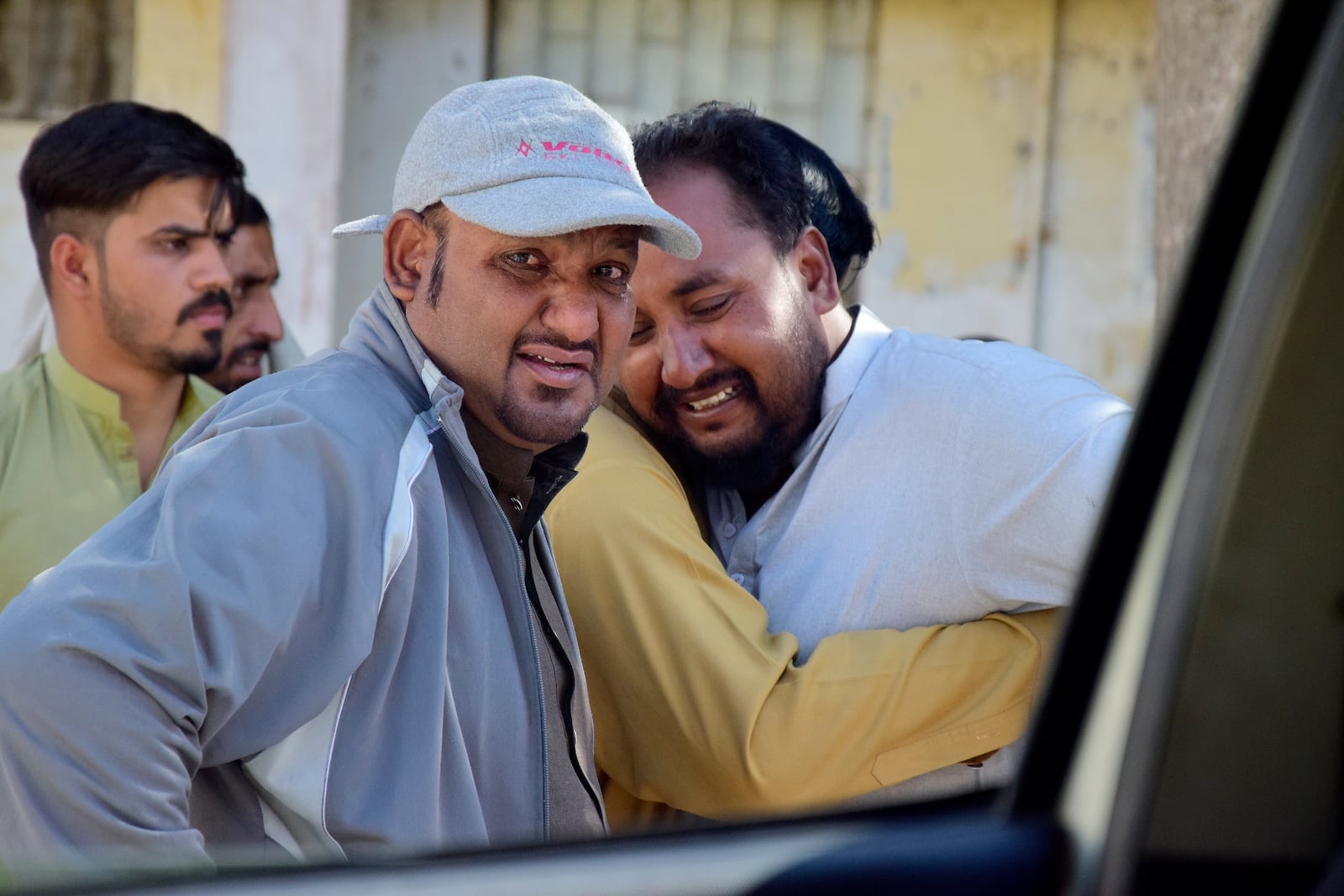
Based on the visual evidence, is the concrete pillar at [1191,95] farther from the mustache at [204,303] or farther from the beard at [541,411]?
the mustache at [204,303]

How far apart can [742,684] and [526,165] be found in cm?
87

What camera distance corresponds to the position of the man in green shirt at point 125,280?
3504mm

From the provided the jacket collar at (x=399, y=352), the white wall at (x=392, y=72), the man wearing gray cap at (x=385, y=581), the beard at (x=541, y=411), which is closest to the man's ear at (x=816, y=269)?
the man wearing gray cap at (x=385, y=581)

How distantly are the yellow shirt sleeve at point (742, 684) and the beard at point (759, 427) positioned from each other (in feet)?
1.15

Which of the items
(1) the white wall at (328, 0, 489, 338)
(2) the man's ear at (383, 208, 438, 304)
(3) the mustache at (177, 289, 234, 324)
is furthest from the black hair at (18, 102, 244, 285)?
(1) the white wall at (328, 0, 489, 338)

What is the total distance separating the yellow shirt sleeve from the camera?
238 centimetres

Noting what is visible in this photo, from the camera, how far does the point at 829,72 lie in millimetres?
6770

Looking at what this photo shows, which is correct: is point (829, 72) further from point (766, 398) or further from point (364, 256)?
point (766, 398)

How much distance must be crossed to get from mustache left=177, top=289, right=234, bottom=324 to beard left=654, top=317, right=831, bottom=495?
1286 millimetres

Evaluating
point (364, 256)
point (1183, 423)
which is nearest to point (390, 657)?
point (1183, 423)

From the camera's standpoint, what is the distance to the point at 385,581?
1.81 metres

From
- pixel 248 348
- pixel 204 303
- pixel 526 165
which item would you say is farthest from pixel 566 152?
pixel 248 348

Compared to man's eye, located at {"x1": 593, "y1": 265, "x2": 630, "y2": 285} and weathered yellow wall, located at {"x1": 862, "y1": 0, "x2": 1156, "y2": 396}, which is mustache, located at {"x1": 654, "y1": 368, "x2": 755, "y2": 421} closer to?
man's eye, located at {"x1": 593, "y1": 265, "x2": 630, "y2": 285}

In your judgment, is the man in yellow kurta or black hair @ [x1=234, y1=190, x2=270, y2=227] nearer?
the man in yellow kurta
